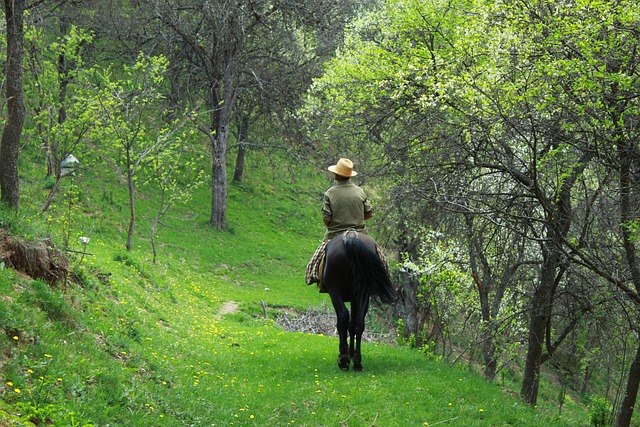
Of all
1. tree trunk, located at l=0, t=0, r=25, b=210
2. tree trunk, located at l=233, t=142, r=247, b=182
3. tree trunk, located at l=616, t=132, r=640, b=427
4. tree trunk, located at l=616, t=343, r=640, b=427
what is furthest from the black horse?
tree trunk, located at l=233, t=142, r=247, b=182

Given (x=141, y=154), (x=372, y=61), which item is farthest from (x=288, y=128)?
(x=372, y=61)

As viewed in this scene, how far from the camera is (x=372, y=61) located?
16.0 metres

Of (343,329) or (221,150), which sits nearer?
(343,329)

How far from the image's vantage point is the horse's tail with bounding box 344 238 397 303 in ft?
32.8

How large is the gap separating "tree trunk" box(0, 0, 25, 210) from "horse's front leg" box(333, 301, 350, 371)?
527cm

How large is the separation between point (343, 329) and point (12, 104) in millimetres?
6450

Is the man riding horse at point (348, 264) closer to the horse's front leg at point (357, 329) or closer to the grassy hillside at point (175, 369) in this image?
the horse's front leg at point (357, 329)

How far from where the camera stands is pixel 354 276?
10.1 metres

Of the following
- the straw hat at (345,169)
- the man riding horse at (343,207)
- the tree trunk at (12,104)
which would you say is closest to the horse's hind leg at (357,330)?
the man riding horse at (343,207)

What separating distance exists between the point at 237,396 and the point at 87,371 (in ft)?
8.77

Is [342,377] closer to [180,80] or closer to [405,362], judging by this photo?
[405,362]

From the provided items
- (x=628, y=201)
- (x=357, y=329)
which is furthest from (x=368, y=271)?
(x=628, y=201)

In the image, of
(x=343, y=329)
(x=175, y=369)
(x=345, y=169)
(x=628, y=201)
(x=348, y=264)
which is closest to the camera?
(x=628, y=201)

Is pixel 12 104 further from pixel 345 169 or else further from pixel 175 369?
pixel 345 169
